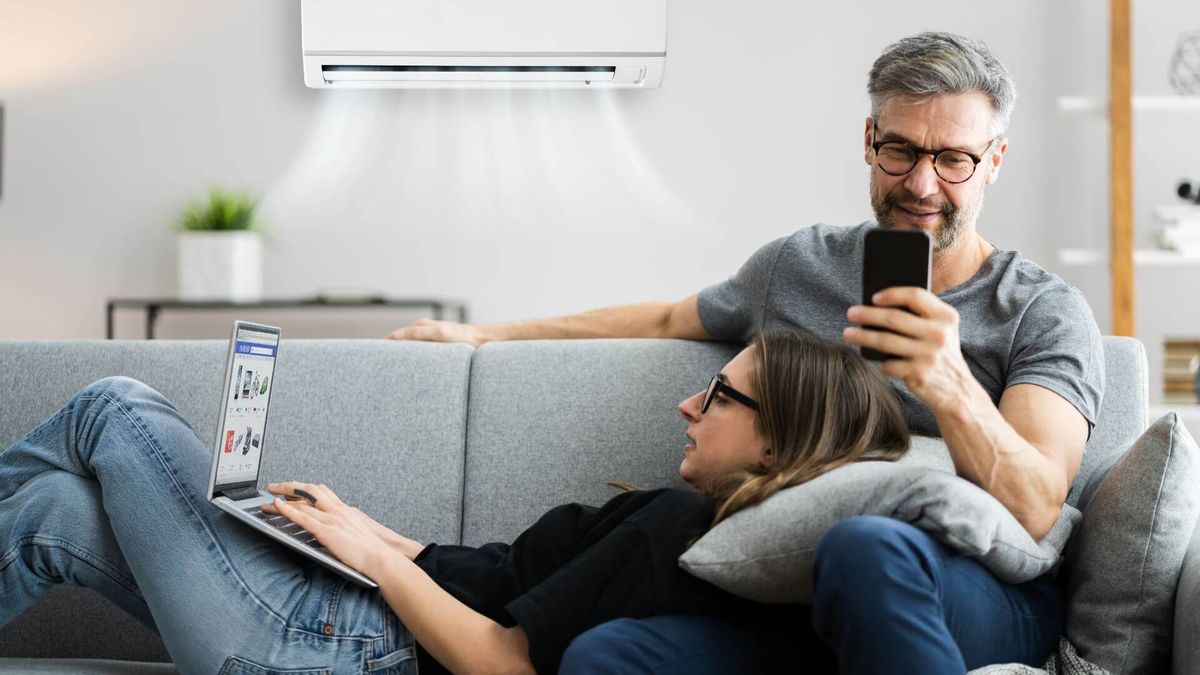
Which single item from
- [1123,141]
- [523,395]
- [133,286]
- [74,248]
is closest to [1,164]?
[74,248]

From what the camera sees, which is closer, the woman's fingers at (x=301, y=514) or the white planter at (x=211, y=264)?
the woman's fingers at (x=301, y=514)

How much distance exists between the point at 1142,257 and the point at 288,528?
2908mm

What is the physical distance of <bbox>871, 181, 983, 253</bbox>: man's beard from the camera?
1.69 metres

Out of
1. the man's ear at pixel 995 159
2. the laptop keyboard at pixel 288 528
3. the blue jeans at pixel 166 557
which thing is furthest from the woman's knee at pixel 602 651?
the man's ear at pixel 995 159

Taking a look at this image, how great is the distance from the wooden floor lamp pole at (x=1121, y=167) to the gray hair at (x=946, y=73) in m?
1.91

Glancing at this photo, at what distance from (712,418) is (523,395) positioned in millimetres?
518

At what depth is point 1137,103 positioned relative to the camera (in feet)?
11.5

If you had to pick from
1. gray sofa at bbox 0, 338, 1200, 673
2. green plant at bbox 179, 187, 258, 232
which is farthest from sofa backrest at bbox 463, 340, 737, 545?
green plant at bbox 179, 187, 258, 232

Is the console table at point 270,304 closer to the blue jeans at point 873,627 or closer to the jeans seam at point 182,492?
the jeans seam at point 182,492

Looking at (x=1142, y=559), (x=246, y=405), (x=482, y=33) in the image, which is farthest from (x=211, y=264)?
(x=1142, y=559)

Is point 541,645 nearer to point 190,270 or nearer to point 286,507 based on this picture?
point 286,507

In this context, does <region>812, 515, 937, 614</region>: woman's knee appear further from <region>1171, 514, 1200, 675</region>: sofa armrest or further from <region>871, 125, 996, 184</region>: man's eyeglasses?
<region>871, 125, 996, 184</region>: man's eyeglasses

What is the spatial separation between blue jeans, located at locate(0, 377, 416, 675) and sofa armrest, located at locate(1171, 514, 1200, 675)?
89 cm

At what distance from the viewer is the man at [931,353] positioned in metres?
1.05
